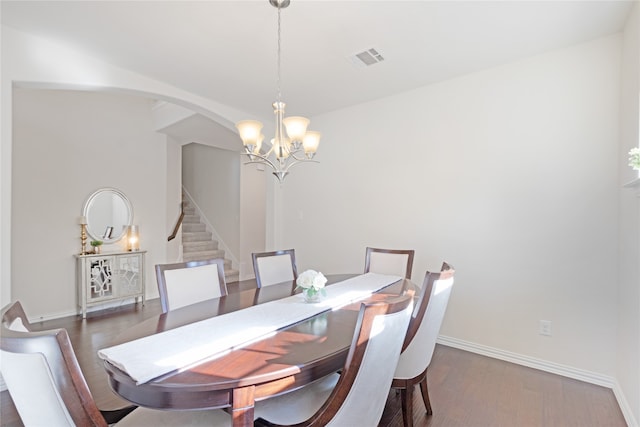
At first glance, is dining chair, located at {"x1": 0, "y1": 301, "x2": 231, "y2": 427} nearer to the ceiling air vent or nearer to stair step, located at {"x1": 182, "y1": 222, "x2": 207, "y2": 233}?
the ceiling air vent

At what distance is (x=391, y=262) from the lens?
2965 mm

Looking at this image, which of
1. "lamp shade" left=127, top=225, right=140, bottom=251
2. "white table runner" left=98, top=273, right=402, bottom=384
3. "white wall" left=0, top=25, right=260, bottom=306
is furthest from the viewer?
"lamp shade" left=127, top=225, right=140, bottom=251

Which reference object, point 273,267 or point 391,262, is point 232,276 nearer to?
point 273,267

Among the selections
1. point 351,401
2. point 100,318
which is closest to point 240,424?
point 351,401

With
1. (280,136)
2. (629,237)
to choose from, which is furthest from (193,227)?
(629,237)

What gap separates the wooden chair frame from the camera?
2.77ft

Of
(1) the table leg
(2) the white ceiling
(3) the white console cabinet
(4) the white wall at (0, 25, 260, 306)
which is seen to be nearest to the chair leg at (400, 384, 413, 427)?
(1) the table leg

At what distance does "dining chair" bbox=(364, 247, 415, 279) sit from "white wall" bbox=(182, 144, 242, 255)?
13.0 ft

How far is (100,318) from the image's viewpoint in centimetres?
392

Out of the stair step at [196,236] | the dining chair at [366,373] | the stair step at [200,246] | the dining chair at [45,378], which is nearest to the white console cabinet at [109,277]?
the stair step at [200,246]

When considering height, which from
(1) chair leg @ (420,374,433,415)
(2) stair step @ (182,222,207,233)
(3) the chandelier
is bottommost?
(1) chair leg @ (420,374,433,415)

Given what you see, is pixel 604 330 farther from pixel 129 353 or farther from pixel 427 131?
pixel 129 353

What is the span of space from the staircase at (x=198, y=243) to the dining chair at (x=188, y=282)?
4021 mm

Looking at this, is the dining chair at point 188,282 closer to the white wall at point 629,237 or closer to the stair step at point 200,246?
the white wall at point 629,237
